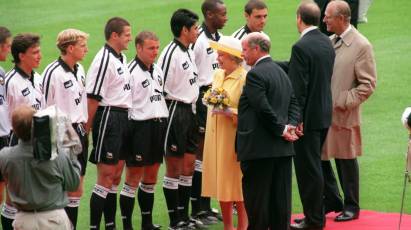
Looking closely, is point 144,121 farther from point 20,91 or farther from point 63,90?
point 20,91

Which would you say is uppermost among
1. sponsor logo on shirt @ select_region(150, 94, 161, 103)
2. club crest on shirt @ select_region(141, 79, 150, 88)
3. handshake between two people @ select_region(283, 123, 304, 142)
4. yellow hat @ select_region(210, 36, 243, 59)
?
yellow hat @ select_region(210, 36, 243, 59)

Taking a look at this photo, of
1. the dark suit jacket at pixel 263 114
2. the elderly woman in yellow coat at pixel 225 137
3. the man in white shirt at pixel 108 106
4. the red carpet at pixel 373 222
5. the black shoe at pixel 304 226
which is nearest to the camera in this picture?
the dark suit jacket at pixel 263 114

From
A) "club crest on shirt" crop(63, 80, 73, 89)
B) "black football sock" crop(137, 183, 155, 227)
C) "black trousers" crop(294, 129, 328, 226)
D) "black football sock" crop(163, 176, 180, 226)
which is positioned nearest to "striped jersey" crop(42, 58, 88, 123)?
"club crest on shirt" crop(63, 80, 73, 89)

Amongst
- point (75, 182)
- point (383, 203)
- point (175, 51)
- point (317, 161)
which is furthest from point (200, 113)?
point (75, 182)

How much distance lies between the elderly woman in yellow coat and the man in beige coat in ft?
3.98

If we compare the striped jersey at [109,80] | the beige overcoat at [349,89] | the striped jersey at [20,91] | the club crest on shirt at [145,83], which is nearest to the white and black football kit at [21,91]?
the striped jersey at [20,91]

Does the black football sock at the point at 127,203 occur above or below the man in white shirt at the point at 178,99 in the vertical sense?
below

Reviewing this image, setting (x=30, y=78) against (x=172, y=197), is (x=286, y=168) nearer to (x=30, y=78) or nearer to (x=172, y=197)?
(x=172, y=197)

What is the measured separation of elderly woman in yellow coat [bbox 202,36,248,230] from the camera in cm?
962

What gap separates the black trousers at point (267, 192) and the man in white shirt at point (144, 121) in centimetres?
117

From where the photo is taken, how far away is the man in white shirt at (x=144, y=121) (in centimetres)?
1004

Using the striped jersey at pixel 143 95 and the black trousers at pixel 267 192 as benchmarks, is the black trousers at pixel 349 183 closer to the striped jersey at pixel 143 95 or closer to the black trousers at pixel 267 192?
the black trousers at pixel 267 192

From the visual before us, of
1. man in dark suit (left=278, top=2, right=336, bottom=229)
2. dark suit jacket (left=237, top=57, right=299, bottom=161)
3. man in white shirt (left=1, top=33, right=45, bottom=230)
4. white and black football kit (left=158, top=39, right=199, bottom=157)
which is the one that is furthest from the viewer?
white and black football kit (left=158, top=39, right=199, bottom=157)

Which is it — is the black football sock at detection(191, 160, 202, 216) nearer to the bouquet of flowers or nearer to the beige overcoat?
the beige overcoat
